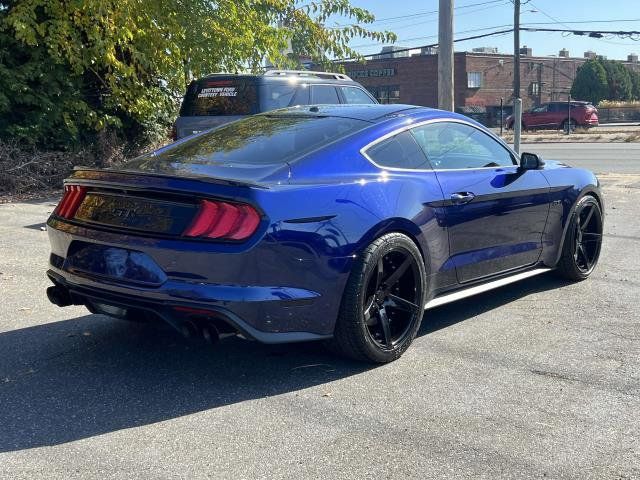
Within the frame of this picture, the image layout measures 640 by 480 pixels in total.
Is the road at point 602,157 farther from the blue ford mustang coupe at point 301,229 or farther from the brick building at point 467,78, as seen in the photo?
the brick building at point 467,78

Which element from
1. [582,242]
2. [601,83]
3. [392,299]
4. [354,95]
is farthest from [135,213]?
[601,83]

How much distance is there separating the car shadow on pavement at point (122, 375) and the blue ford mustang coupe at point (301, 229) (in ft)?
1.18

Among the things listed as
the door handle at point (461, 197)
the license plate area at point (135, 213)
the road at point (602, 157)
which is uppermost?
the license plate area at point (135, 213)

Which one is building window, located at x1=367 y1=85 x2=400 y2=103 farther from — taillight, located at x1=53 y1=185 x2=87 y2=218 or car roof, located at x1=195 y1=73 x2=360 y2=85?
taillight, located at x1=53 y1=185 x2=87 y2=218

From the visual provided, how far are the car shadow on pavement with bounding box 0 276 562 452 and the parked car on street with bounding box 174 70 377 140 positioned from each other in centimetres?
574

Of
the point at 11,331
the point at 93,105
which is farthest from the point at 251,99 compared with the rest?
the point at 11,331

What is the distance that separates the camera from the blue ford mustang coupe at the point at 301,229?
379 cm

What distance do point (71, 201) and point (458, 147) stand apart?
2659mm

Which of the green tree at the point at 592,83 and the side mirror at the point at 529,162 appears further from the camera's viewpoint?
the green tree at the point at 592,83

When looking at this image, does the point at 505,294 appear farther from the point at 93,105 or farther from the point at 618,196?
the point at 93,105

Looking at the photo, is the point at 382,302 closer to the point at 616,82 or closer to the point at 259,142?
the point at 259,142

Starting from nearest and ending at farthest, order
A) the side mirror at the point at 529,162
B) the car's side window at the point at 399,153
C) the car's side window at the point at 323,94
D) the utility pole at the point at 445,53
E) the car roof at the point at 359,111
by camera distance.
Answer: the car's side window at the point at 399,153 → the car roof at the point at 359,111 → the side mirror at the point at 529,162 → the car's side window at the point at 323,94 → the utility pole at the point at 445,53

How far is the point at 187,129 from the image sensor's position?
35.9 feet

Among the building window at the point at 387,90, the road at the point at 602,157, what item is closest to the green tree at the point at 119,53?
the road at the point at 602,157
